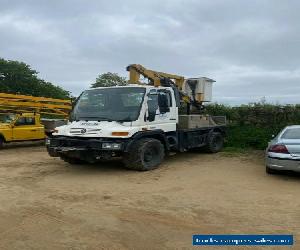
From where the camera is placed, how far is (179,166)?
1119 centimetres

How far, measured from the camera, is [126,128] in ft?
31.9

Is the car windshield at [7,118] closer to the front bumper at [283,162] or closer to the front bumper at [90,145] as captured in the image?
the front bumper at [90,145]

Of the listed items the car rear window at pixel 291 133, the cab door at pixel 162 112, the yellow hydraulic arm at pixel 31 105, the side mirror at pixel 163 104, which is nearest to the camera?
the car rear window at pixel 291 133

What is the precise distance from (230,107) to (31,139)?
874cm

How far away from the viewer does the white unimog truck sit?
31.6 ft

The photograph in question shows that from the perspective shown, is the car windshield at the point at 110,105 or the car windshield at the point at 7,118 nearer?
the car windshield at the point at 110,105

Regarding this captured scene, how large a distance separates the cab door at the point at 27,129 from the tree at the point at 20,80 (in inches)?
819

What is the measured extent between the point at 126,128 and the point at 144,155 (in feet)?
3.13

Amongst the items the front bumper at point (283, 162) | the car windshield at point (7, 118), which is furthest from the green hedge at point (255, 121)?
the car windshield at point (7, 118)

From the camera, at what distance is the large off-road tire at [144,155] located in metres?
9.92

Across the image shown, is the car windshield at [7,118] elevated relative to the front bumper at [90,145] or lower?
elevated

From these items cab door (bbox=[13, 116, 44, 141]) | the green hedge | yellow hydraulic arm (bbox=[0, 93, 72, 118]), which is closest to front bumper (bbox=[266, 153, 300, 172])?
the green hedge

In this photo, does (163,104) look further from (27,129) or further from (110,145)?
(27,129)

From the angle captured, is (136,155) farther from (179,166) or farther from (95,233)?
(95,233)
